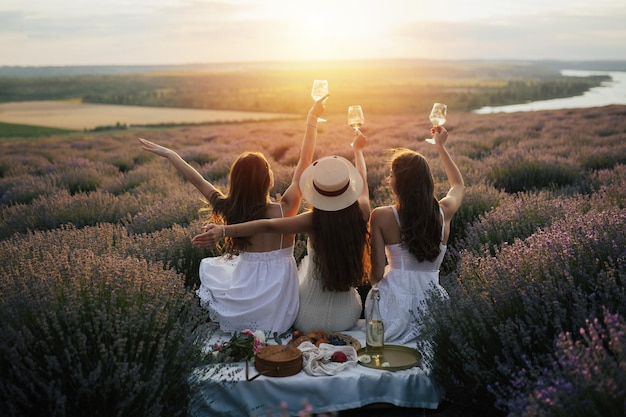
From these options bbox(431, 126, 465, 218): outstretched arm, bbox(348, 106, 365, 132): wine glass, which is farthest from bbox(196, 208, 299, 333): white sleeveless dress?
bbox(431, 126, 465, 218): outstretched arm

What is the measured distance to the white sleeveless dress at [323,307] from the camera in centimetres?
458

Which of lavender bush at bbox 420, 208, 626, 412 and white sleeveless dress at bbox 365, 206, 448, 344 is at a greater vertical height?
lavender bush at bbox 420, 208, 626, 412

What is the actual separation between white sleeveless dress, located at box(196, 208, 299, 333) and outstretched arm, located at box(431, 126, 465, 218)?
1.16m

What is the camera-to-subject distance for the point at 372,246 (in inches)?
176

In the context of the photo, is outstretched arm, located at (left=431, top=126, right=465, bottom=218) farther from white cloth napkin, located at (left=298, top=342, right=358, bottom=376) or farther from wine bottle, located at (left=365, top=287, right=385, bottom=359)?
white cloth napkin, located at (left=298, top=342, right=358, bottom=376)

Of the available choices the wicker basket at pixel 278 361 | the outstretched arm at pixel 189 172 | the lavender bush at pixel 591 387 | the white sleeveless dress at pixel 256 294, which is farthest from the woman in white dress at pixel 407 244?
the lavender bush at pixel 591 387

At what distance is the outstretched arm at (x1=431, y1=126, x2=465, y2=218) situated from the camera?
15.1 ft

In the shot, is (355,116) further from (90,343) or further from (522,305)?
(90,343)

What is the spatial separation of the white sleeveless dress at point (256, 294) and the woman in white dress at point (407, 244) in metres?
0.59

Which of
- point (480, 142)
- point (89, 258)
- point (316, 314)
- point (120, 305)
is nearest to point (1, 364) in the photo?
point (120, 305)

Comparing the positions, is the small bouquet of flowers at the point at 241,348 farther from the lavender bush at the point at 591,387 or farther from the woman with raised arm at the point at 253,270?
the lavender bush at the point at 591,387

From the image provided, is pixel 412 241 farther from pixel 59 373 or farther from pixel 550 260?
pixel 59 373

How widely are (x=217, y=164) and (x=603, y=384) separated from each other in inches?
404

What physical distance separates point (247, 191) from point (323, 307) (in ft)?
3.18
